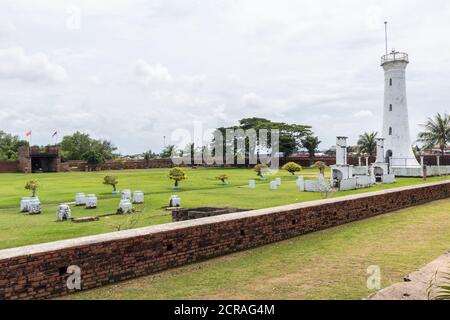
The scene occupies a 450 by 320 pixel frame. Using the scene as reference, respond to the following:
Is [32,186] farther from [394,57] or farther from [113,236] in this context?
[394,57]

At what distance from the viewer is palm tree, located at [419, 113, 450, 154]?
4167 cm

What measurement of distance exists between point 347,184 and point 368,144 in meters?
30.4

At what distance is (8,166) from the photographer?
1781 inches

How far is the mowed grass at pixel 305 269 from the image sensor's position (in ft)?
15.3

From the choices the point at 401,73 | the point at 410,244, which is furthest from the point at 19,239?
the point at 401,73

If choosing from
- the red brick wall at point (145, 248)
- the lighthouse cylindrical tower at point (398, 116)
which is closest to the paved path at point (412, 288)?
the red brick wall at point (145, 248)

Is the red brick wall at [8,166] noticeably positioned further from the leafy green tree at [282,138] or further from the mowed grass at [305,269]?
the mowed grass at [305,269]

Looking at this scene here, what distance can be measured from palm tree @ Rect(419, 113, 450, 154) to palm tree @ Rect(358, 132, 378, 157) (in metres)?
6.78

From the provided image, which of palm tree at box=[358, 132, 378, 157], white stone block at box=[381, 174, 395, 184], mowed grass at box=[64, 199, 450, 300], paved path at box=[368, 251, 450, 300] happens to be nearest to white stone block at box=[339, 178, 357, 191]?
white stone block at box=[381, 174, 395, 184]

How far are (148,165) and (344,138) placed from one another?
3617 centimetres

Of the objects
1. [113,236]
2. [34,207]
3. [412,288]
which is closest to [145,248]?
[113,236]

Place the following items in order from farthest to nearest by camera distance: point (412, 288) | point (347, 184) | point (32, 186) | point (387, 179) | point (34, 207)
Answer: point (387, 179)
point (347, 184)
point (32, 186)
point (34, 207)
point (412, 288)

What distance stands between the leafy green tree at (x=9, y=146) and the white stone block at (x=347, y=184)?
41352 mm

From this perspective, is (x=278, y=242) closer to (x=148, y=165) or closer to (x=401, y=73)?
(x=401, y=73)
